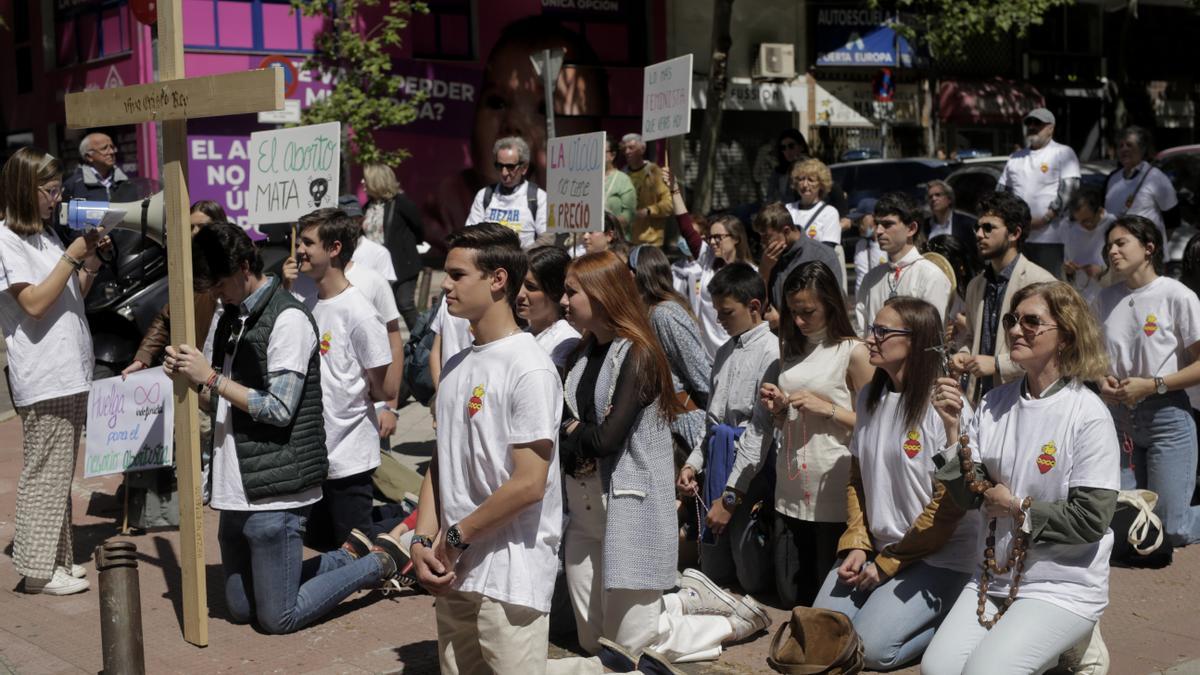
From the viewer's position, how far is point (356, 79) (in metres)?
16.8

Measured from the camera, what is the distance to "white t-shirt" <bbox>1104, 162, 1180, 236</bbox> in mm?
11820

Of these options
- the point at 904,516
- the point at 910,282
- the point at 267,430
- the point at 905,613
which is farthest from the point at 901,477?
the point at 267,430

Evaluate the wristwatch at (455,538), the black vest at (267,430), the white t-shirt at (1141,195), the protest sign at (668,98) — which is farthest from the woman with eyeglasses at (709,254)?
the white t-shirt at (1141,195)

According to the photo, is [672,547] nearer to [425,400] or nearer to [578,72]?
[425,400]

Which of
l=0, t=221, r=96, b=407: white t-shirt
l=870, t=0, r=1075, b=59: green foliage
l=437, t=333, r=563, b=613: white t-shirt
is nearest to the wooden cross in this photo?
l=0, t=221, r=96, b=407: white t-shirt

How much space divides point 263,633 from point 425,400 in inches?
94.8

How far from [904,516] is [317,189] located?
11.3 feet

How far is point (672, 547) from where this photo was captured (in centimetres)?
539

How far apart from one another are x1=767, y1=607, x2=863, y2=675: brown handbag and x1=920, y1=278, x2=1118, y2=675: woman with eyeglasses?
1.43 ft

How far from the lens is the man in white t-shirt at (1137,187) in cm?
1183

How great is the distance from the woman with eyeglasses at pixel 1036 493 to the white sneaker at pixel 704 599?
1.10 meters

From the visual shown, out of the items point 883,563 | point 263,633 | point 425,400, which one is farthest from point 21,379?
point 883,563

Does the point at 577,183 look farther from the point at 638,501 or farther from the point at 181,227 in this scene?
the point at 638,501

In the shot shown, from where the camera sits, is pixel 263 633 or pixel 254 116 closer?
pixel 263 633
